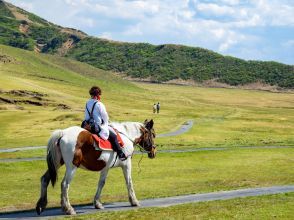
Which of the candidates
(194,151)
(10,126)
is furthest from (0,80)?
(194,151)

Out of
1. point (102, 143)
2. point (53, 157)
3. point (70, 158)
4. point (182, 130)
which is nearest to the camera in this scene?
point (70, 158)

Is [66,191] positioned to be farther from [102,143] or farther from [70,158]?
[102,143]

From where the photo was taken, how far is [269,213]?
727 inches

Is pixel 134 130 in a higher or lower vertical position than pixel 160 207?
higher

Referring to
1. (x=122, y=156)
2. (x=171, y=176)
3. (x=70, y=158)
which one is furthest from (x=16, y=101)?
(x=70, y=158)

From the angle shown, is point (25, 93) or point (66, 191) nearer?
point (66, 191)

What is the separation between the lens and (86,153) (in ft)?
62.4

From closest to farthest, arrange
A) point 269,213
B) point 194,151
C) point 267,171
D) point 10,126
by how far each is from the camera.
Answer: point 269,213 < point 267,171 < point 194,151 < point 10,126

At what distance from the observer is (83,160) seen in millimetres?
18969

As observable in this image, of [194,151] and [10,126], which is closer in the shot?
[194,151]

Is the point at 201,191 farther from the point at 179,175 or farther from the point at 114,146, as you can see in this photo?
the point at 179,175

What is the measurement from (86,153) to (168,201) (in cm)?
505

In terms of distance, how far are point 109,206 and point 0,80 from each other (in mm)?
125823

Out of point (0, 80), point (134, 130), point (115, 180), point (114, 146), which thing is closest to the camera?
point (114, 146)
